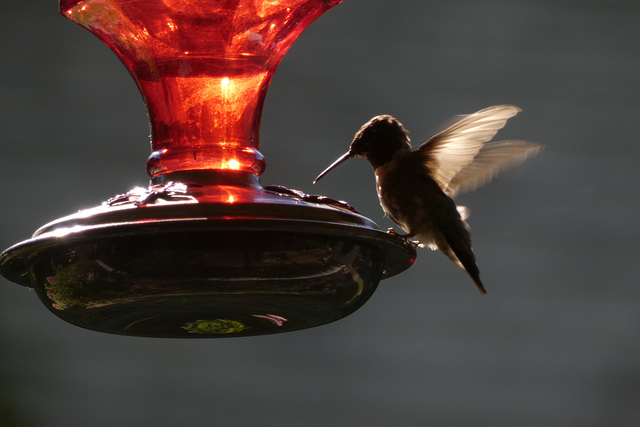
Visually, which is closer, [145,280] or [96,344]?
[145,280]

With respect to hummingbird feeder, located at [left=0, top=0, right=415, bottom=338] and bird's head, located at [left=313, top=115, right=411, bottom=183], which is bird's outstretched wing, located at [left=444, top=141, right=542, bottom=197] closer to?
bird's head, located at [left=313, top=115, right=411, bottom=183]

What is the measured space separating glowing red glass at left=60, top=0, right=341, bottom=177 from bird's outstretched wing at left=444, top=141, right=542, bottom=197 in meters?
0.95

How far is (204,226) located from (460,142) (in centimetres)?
138

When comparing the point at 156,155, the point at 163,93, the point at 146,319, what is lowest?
the point at 146,319

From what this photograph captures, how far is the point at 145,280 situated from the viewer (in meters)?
1.67

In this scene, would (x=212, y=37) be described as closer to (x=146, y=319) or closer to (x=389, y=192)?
(x=146, y=319)

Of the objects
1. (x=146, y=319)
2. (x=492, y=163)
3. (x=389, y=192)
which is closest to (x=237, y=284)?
(x=146, y=319)

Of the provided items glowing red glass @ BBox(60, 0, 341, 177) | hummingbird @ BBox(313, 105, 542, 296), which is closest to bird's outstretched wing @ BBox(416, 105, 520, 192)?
hummingbird @ BBox(313, 105, 542, 296)

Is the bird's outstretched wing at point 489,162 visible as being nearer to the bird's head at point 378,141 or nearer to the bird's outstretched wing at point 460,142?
the bird's outstretched wing at point 460,142

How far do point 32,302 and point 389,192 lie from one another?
2.58 m

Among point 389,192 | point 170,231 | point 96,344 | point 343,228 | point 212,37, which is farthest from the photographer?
point 96,344

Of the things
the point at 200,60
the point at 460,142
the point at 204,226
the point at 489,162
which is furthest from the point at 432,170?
the point at 204,226

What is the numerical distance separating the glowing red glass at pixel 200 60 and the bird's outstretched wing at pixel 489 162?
3.10 ft

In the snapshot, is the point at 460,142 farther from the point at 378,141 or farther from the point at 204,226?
the point at 204,226
